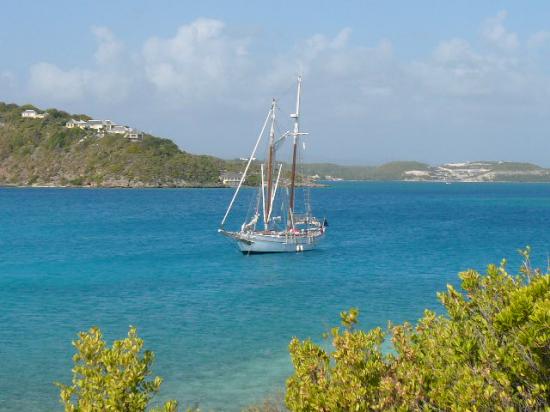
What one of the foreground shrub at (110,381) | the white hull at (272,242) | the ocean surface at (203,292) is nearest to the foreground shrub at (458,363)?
the foreground shrub at (110,381)

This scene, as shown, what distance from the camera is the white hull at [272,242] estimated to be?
58463mm

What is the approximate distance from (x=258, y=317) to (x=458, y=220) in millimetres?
77080

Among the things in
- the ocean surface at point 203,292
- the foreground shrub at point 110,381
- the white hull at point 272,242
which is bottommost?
the ocean surface at point 203,292

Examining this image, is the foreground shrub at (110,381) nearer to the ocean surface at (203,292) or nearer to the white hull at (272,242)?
the ocean surface at (203,292)

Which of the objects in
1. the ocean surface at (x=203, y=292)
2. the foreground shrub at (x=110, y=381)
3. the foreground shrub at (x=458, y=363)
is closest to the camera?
the foreground shrub at (x=458, y=363)

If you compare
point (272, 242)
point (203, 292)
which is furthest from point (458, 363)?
point (272, 242)

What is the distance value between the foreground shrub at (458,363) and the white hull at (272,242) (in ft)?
154

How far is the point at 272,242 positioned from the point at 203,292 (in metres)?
Answer: 20.4

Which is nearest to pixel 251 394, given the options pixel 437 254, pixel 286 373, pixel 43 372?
pixel 286 373

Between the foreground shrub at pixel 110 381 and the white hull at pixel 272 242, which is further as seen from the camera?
the white hull at pixel 272 242

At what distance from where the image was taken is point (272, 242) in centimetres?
5991

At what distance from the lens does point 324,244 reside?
226ft

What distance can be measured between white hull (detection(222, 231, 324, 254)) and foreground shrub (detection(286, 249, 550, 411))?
4686cm

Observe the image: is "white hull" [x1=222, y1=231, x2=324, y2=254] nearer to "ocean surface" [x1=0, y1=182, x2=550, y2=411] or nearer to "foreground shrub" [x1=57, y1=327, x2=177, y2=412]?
"ocean surface" [x1=0, y1=182, x2=550, y2=411]
